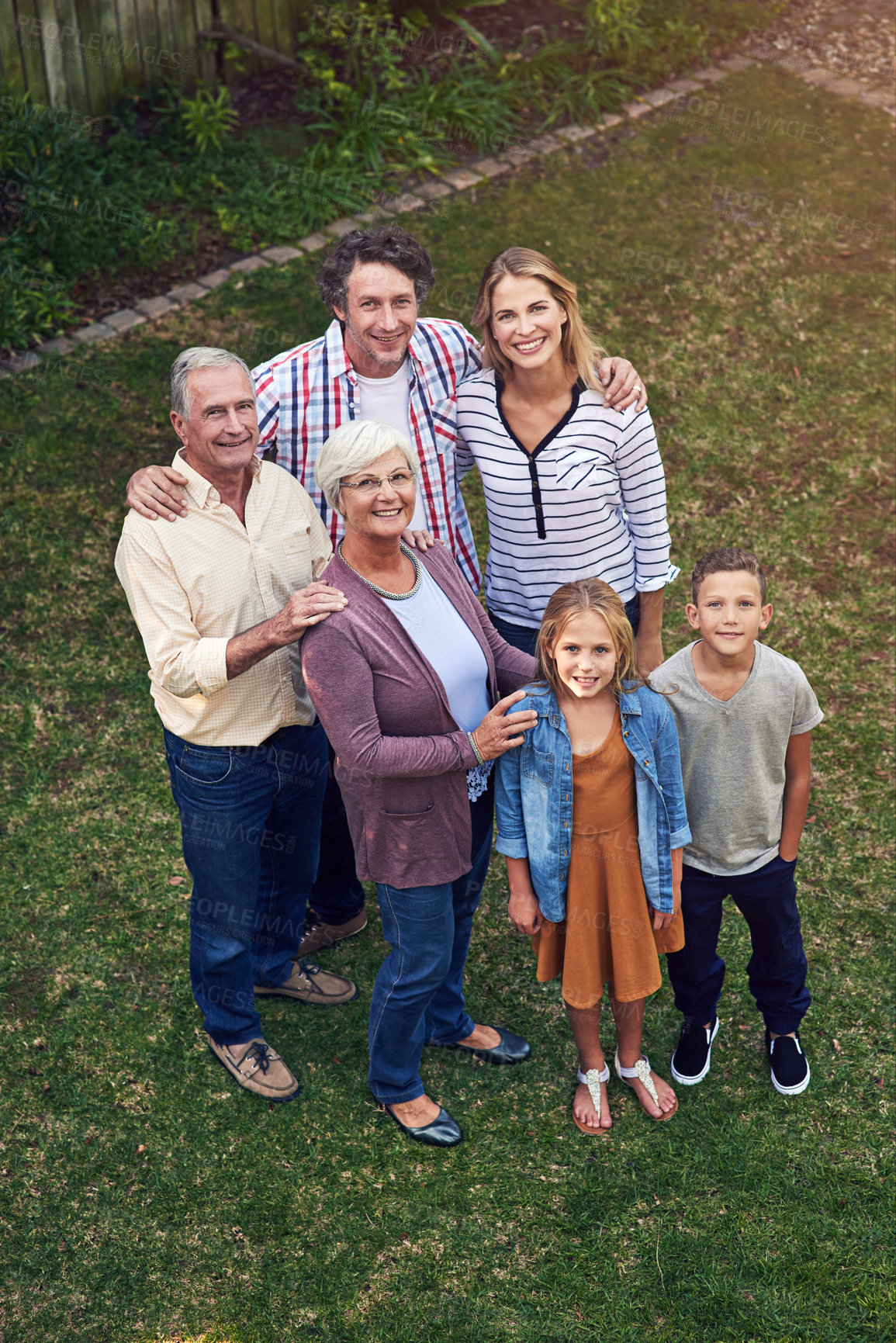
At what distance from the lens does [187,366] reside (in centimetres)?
339

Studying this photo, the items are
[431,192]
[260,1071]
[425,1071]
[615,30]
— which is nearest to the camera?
[260,1071]

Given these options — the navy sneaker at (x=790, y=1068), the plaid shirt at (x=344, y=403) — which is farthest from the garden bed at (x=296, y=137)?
the navy sneaker at (x=790, y=1068)

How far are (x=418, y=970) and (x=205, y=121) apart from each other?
6720 mm

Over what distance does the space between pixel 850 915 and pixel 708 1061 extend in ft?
3.05

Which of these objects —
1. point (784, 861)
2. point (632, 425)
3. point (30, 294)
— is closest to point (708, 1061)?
point (784, 861)

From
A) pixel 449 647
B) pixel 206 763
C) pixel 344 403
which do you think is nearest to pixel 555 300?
pixel 344 403

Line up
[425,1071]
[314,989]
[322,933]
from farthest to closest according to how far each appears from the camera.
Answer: [322,933], [314,989], [425,1071]

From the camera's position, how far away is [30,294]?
24.1 feet

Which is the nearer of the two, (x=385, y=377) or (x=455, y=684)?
(x=455, y=684)

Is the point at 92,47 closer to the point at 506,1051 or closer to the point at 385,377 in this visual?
the point at 385,377

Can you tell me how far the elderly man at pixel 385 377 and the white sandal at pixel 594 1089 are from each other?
174 centimetres

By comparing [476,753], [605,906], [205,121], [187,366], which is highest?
[205,121]

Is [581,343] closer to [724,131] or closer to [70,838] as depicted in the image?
[70,838]

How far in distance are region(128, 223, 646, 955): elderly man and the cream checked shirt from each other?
1.10 feet
